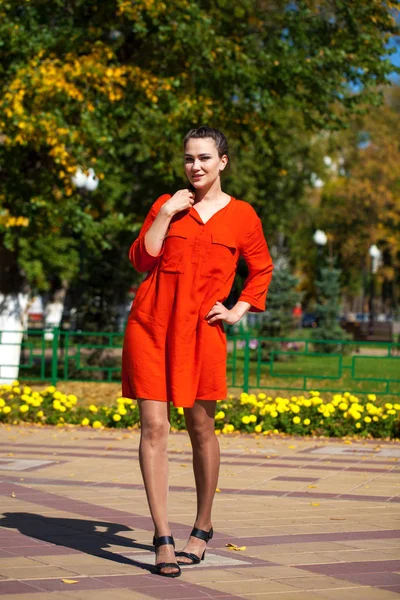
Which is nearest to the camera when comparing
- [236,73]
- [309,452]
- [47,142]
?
[309,452]

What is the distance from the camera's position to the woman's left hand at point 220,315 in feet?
16.2

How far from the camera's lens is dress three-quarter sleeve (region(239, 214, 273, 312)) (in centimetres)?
520

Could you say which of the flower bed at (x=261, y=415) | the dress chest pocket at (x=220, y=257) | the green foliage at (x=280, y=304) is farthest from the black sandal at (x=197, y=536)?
the green foliage at (x=280, y=304)

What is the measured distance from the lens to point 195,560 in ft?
16.5

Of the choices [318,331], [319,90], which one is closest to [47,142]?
[319,90]

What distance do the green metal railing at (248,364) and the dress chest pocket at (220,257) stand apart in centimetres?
679

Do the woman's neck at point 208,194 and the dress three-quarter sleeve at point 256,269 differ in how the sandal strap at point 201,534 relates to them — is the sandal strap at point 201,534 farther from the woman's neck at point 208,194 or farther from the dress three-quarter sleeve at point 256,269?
the woman's neck at point 208,194

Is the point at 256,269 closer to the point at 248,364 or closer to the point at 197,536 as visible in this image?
the point at 197,536

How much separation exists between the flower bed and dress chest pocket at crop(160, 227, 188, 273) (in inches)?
246

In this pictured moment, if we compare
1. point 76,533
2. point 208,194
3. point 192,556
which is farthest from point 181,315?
point 76,533

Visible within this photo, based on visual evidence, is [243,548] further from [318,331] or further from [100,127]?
[318,331]

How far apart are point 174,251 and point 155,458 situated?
3.02ft

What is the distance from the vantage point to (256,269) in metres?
5.24

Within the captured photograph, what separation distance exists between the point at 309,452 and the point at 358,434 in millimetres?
1360
